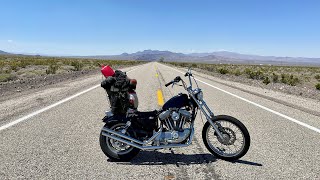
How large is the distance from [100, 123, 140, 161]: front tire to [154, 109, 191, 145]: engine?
43cm

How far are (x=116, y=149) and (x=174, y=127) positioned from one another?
0.96 m

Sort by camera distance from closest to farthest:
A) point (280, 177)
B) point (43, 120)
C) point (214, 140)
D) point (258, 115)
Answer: point (280, 177) < point (214, 140) < point (43, 120) < point (258, 115)

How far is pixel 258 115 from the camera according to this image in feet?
28.1

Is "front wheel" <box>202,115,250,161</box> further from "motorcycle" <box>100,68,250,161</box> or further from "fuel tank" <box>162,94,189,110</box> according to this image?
"fuel tank" <box>162,94,189,110</box>

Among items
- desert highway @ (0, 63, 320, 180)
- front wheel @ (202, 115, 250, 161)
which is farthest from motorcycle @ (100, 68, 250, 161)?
desert highway @ (0, 63, 320, 180)

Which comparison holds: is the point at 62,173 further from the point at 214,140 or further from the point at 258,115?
the point at 258,115

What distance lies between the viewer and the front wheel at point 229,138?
4.77m

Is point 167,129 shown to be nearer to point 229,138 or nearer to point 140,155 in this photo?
point 140,155

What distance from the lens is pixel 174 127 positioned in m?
4.79

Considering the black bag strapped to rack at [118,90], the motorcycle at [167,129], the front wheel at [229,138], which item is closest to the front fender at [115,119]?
the motorcycle at [167,129]

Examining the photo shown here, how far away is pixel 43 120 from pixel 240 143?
4.66 meters

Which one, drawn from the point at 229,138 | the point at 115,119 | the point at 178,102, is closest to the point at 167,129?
the point at 178,102

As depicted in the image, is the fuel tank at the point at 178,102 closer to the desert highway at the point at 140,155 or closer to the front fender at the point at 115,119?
the front fender at the point at 115,119

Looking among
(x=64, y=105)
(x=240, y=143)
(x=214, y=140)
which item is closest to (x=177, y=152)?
(x=214, y=140)
